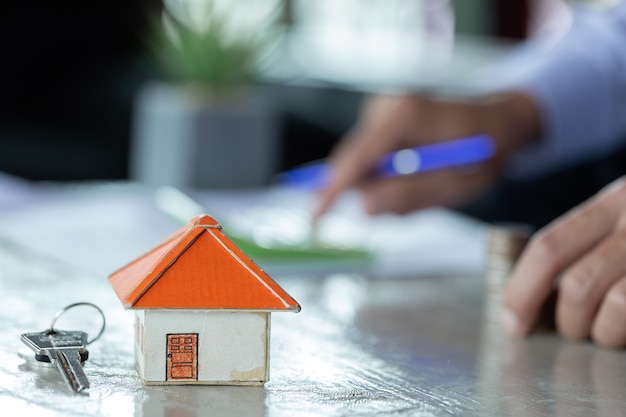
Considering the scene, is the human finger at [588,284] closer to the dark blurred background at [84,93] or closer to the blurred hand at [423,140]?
the blurred hand at [423,140]

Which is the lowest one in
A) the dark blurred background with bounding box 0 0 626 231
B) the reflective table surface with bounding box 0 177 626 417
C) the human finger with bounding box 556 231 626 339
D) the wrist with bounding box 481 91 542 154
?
the reflective table surface with bounding box 0 177 626 417

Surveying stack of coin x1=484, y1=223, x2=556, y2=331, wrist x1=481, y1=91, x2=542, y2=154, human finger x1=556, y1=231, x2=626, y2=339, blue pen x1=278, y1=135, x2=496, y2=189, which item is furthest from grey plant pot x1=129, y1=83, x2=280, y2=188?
human finger x1=556, y1=231, x2=626, y2=339

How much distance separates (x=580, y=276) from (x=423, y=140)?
2.31 feet

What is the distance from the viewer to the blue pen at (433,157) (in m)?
1.46

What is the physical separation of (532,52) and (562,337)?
1.09 m

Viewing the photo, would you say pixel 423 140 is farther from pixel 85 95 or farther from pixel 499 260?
pixel 85 95

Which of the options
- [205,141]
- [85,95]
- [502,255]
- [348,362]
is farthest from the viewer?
[85,95]

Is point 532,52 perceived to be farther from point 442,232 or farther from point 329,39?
point 329,39

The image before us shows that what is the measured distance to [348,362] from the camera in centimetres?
67

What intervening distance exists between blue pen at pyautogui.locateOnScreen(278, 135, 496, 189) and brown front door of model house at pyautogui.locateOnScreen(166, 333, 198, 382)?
884 millimetres

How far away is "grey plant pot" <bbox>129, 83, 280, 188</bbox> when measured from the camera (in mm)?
1587

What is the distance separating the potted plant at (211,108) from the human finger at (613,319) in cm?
92

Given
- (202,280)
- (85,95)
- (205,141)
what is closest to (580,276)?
(202,280)

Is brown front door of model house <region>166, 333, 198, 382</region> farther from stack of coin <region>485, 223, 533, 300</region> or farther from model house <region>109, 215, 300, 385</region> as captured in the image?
stack of coin <region>485, 223, 533, 300</region>
